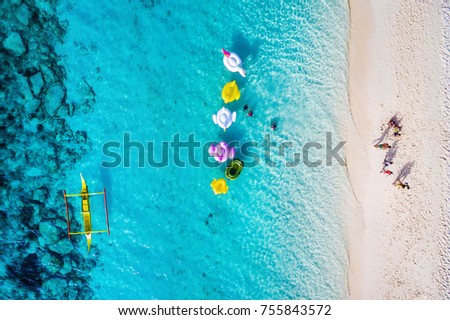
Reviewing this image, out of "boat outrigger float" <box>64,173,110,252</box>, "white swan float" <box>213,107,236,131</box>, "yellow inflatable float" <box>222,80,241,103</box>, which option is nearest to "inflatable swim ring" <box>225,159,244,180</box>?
"white swan float" <box>213,107,236,131</box>

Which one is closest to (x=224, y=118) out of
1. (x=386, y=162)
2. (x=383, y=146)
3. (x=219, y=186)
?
(x=219, y=186)

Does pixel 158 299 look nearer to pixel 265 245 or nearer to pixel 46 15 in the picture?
pixel 265 245

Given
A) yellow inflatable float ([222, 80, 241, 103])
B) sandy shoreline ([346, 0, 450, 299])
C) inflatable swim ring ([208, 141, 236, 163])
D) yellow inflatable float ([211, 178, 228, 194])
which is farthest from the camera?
yellow inflatable float ([211, 178, 228, 194])

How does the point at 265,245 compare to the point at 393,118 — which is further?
the point at 265,245

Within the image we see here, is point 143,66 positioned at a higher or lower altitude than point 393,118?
lower

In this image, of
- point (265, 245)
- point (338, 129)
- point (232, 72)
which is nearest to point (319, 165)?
point (338, 129)

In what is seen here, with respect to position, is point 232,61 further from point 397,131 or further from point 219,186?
point 397,131

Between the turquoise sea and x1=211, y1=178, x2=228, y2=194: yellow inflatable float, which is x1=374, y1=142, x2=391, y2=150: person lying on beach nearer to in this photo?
the turquoise sea
